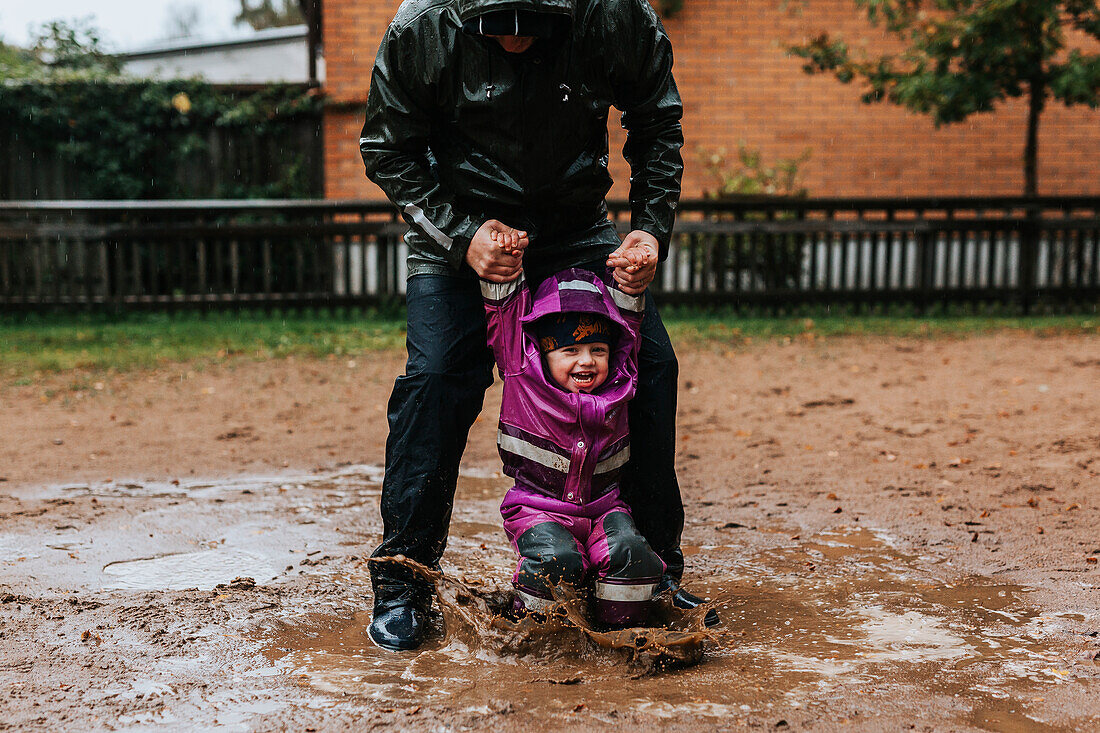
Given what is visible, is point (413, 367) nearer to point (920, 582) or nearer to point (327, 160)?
point (920, 582)

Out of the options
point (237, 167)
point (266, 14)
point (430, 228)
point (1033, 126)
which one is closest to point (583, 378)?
point (430, 228)

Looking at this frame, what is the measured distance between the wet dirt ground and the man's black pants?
298mm

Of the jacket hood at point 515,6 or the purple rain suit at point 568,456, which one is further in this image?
the purple rain suit at point 568,456

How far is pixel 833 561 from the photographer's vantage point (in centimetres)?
394

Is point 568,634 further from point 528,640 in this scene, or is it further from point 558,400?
point 558,400

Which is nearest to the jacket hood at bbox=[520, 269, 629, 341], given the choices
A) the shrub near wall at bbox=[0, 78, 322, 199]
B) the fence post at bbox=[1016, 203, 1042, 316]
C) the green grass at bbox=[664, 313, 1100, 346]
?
the green grass at bbox=[664, 313, 1100, 346]

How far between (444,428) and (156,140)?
1217cm

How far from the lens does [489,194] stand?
322 centimetres

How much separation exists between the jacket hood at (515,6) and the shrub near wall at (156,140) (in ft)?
37.2

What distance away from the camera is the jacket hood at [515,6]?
2.83 meters

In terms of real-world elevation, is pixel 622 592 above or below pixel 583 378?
below

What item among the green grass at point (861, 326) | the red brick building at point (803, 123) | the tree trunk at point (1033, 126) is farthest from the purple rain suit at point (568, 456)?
the red brick building at point (803, 123)

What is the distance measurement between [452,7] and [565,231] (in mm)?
774

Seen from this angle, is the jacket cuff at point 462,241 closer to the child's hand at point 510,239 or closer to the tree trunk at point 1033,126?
the child's hand at point 510,239
